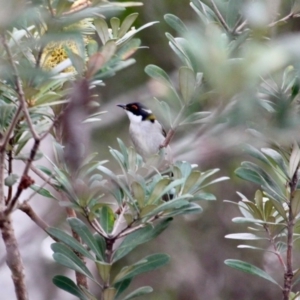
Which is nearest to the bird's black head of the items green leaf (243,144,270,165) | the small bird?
the small bird

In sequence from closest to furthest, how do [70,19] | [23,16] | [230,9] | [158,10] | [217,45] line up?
[217,45], [23,16], [70,19], [230,9], [158,10]

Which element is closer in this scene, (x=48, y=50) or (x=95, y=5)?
(x=95, y=5)

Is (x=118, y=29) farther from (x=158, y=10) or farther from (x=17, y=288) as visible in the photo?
(x=158, y=10)

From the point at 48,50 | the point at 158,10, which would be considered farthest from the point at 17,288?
the point at 158,10

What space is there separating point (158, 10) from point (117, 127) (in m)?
0.97

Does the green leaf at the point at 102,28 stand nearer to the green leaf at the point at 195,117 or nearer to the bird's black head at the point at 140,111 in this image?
the green leaf at the point at 195,117

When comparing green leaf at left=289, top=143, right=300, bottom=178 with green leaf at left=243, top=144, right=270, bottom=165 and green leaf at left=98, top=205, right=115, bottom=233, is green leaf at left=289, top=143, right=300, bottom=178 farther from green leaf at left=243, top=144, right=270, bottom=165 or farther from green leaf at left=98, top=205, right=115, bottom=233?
green leaf at left=98, top=205, right=115, bottom=233

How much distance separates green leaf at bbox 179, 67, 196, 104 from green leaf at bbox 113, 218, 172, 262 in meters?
0.29

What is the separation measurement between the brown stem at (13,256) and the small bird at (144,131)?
1.51 meters

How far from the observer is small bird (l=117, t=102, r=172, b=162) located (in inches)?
115

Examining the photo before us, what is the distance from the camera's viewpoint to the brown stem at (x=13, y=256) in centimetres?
127

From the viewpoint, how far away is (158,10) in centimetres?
433

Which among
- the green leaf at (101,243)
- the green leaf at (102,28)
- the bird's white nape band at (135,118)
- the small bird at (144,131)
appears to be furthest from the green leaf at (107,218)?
the bird's white nape band at (135,118)

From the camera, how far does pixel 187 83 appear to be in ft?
4.06
